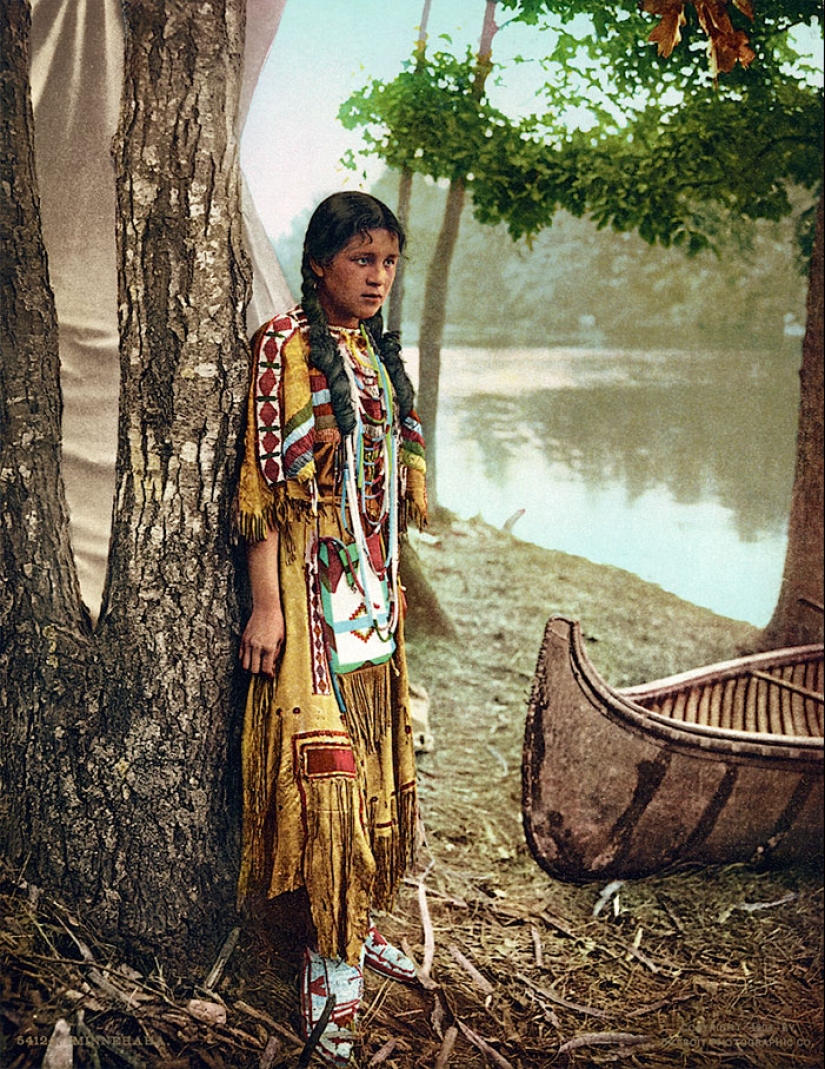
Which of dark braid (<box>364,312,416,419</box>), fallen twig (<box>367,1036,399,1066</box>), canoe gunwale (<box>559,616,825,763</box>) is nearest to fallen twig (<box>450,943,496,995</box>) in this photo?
fallen twig (<box>367,1036,399,1066</box>)

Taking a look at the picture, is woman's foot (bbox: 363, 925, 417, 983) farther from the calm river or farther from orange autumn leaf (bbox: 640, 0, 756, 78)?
orange autumn leaf (bbox: 640, 0, 756, 78)

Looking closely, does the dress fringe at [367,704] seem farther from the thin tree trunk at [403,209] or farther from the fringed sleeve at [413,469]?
the thin tree trunk at [403,209]

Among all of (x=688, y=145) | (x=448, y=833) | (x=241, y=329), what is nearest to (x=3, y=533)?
(x=241, y=329)

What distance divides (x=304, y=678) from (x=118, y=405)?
0.58m

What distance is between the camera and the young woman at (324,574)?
1.71 metres

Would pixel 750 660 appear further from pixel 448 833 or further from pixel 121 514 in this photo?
pixel 121 514

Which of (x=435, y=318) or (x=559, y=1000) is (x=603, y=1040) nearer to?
(x=559, y=1000)

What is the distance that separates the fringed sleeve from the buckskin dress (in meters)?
0.06

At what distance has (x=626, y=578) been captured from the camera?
272cm

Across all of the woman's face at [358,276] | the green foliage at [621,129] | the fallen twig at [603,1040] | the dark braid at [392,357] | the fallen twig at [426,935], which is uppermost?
the green foliage at [621,129]

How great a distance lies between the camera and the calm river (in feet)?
8.47

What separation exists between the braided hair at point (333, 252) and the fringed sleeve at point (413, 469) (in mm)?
183

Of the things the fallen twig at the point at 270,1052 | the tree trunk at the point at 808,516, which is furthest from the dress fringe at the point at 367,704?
the tree trunk at the point at 808,516

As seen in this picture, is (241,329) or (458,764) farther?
(458,764)
